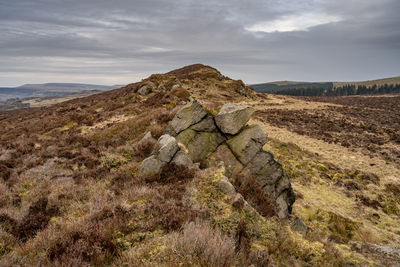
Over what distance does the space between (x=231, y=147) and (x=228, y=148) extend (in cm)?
17

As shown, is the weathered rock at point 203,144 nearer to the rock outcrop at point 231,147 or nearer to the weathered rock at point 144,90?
the rock outcrop at point 231,147

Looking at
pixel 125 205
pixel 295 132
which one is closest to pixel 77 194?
pixel 125 205

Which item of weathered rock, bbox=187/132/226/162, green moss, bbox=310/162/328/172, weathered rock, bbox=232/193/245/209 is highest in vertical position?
weathered rock, bbox=187/132/226/162

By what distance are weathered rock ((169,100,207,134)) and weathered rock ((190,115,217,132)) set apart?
0.22 m

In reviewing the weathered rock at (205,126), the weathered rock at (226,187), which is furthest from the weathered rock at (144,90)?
the weathered rock at (226,187)

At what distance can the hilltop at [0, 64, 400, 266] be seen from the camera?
443cm

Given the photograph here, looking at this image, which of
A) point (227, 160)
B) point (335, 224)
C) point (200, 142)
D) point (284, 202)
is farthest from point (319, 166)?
point (200, 142)

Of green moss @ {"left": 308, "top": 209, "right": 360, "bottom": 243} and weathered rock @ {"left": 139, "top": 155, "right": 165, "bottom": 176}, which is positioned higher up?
weathered rock @ {"left": 139, "top": 155, "right": 165, "bottom": 176}

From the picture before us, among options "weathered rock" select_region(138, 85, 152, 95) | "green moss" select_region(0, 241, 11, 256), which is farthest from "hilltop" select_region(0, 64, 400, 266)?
"weathered rock" select_region(138, 85, 152, 95)

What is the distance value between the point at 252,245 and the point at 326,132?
2936cm

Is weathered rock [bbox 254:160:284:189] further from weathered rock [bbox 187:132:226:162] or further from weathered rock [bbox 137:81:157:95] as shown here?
weathered rock [bbox 137:81:157:95]

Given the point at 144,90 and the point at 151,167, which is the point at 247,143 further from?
the point at 144,90

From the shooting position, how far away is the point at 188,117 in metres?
11.6

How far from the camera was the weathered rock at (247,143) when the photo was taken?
10156mm
